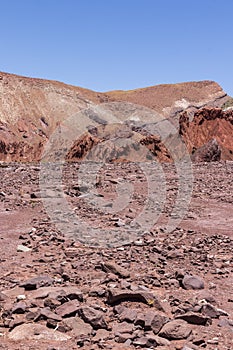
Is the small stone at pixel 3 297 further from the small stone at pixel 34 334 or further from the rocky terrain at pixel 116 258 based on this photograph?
the small stone at pixel 34 334

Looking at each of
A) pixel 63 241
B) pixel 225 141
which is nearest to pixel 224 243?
pixel 63 241

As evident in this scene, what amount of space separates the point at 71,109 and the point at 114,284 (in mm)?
107076

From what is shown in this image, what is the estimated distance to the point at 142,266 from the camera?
675 cm

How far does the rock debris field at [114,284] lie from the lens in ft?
14.5

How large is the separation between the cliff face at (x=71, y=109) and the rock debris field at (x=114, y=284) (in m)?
23.7

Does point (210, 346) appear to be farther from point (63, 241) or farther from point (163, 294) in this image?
point (63, 241)

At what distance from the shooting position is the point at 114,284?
586 centimetres

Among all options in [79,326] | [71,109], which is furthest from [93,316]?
[71,109]

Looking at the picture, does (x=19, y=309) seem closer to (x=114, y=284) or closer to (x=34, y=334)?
(x=34, y=334)

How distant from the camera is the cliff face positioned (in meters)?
38.2

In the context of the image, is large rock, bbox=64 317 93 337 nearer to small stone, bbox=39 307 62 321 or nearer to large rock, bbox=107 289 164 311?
small stone, bbox=39 307 62 321

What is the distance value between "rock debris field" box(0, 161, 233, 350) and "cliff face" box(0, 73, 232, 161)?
23.7 m

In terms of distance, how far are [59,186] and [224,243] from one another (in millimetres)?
7168

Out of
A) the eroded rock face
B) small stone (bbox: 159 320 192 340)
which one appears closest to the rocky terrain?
small stone (bbox: 159 320 192 340)
